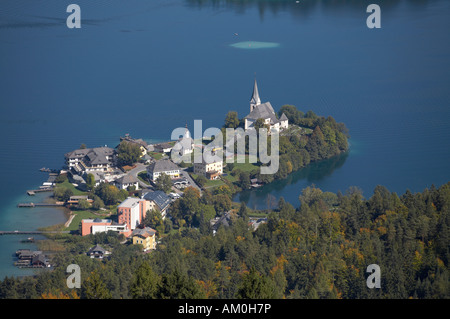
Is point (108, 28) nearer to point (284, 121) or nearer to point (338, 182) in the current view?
point (284, 121)

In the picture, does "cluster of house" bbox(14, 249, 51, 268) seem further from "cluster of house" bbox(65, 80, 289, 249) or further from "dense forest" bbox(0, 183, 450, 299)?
"cluster of house" bbox(65, 80, 289, 249)

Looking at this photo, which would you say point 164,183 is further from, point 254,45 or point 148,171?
point 254,45

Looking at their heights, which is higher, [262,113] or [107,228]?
[262,113]

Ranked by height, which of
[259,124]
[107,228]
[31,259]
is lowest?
[31,259]

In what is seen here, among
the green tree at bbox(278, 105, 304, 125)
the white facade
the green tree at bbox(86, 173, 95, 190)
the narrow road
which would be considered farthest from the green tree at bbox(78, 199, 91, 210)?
the green tree at bbox(278, 105, 304, 125)

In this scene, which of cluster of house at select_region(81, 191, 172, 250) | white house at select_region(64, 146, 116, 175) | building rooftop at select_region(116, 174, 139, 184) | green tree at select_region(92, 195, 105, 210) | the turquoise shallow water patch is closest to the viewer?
cluster of house at select_region(81, 191, 172, 250)

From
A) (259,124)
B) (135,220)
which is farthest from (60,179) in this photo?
(259,124)
